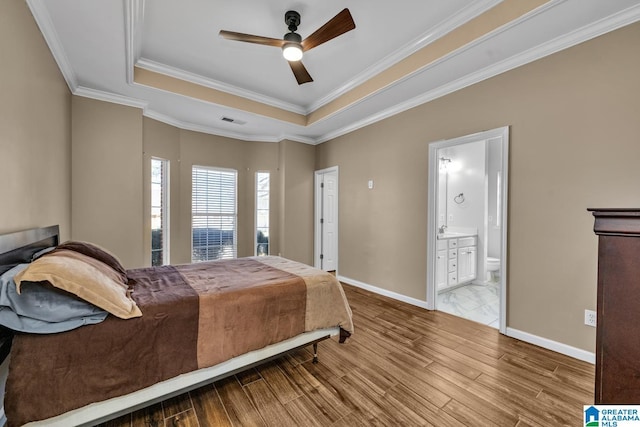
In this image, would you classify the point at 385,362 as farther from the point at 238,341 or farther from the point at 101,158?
the point at 101,158

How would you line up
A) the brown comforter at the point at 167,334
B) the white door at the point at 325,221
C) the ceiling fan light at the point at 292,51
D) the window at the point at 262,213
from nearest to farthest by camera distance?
1. the brown comforter at the point at 167,334
2. the ceiling fan light at the point at 292,51
3. the window at the point at 262,213
4. the white door at the point at 325,221

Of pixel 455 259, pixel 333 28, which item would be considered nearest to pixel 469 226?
pixel 455 259

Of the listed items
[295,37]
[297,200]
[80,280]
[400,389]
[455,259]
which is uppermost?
[295,37]

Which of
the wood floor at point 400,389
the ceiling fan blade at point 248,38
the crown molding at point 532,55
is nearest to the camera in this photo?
the wood floor at point 400,389

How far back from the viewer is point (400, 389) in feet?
6.12

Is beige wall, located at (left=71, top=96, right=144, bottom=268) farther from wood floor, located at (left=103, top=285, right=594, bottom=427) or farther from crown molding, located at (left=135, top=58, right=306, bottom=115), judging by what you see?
wood floor, located at (left=103, top=285, right=594, bottom=427)

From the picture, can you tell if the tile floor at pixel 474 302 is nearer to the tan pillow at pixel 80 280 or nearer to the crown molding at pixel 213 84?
the tan pillow at pixel 80 280

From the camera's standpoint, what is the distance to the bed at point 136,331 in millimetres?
1209

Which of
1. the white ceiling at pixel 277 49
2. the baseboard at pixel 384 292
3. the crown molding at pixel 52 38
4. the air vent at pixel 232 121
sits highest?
the white ceiling at pixel 277 49

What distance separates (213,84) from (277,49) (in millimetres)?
1173

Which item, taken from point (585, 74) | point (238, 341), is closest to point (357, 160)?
point (585, 74)

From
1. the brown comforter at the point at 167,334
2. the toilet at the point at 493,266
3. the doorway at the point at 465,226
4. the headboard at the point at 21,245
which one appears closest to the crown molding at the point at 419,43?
the doorway at the point at 465,226

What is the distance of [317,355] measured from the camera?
2.32 m

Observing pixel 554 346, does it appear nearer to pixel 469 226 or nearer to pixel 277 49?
pixel 469 226
